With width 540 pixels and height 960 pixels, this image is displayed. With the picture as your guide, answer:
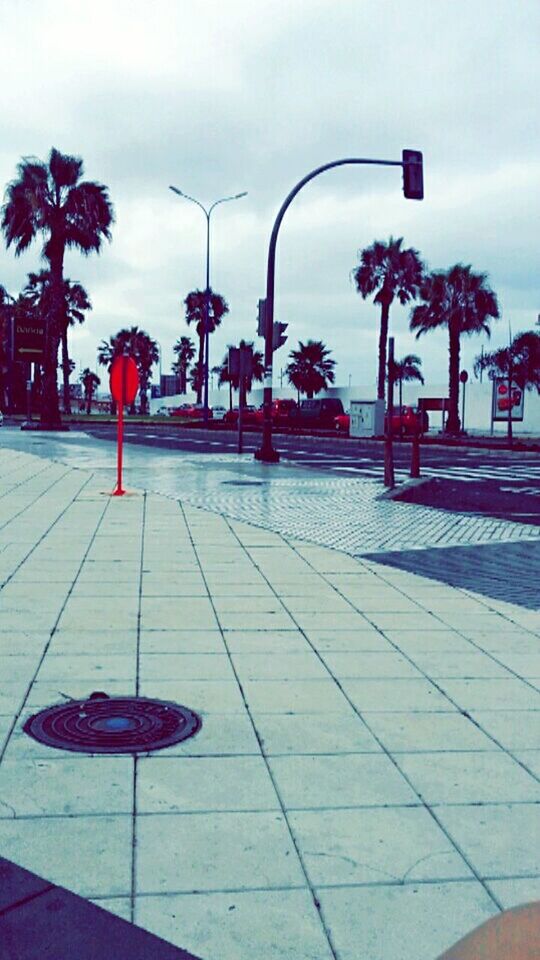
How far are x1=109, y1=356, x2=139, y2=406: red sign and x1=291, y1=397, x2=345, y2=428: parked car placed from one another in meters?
43.6

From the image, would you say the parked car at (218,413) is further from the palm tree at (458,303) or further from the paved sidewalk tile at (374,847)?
the paved sidewalk tile at (374,847)

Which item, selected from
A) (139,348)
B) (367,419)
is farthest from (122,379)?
(139,348)

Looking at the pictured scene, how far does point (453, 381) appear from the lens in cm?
4806

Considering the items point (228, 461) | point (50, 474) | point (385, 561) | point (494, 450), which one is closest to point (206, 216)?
point (494, 450)

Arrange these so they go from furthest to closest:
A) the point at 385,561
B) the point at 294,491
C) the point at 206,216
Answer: the point at 206,216, the point at 294,491, the point at 385,561

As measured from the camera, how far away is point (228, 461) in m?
23.9

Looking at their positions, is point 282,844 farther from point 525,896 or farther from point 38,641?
point 38,641

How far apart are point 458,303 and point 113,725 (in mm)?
47901

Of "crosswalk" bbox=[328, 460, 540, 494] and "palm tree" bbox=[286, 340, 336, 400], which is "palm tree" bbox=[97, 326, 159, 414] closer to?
"palm tree" bbox=[286, 340, 336, 400]

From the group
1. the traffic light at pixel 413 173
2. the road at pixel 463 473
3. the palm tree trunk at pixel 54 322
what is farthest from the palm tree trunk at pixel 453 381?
the traffic light at pixel 413 173

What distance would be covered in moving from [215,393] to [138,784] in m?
98.7

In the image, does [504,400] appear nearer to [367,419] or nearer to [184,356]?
[367,419]

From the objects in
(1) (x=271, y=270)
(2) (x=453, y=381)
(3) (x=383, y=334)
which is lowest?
(2) (x=453, y=381)

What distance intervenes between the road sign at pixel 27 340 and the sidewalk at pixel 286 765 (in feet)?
143
